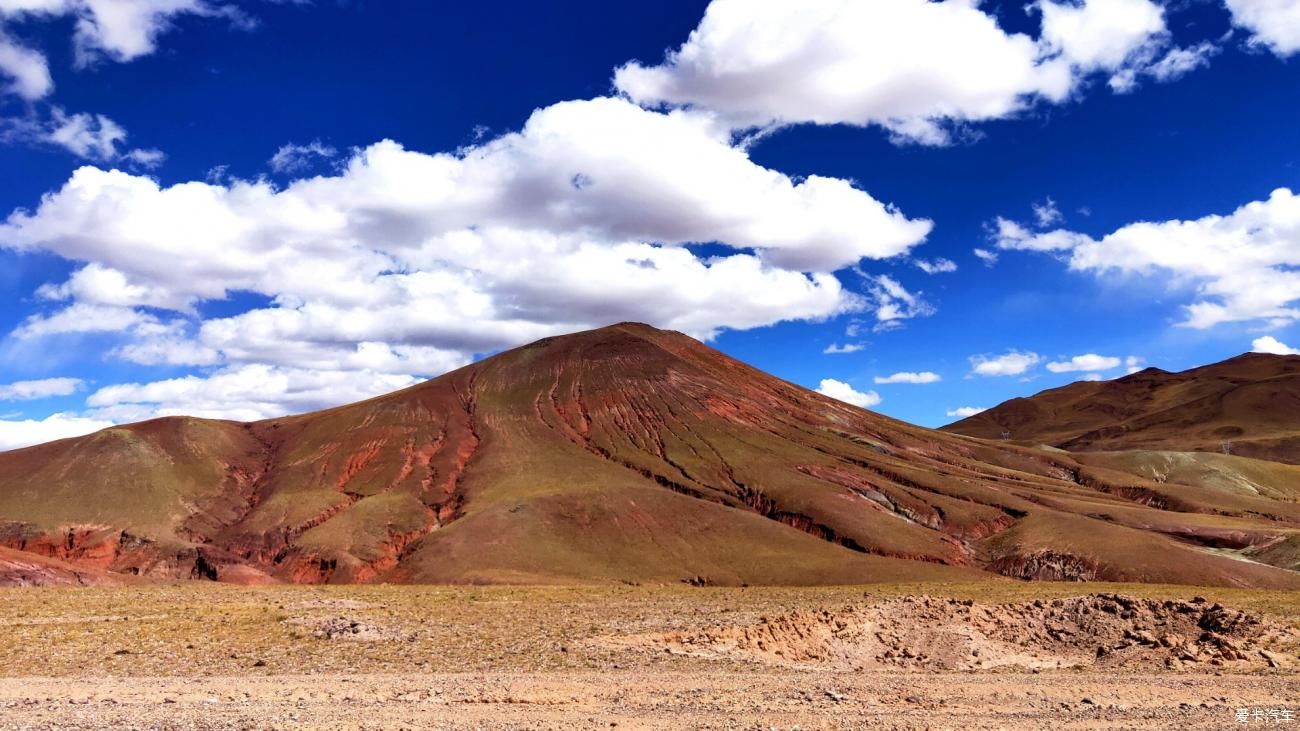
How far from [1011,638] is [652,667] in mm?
11943

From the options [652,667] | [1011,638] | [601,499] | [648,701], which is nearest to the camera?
[648,701]

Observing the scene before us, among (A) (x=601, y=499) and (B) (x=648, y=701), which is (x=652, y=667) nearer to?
(B) (x=648, y=701)

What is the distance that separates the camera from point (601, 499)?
271ft

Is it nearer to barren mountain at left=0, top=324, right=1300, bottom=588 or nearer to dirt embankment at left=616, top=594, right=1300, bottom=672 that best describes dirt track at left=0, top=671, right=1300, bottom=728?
dirt embankment at left=616, top=594, right=1300, bottom=672

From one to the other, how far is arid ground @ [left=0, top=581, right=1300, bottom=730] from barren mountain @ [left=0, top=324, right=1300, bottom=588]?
37346 millimetres

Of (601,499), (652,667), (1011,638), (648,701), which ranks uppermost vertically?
(601,499)

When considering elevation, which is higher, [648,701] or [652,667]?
[648,701]

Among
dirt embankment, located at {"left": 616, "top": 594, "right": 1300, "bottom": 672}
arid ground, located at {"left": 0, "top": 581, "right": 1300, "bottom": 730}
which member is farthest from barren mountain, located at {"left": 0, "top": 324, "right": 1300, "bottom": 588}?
dirt embankment, located at {"left": 616, "top": 594, "right": 1300, "bottom": 672}

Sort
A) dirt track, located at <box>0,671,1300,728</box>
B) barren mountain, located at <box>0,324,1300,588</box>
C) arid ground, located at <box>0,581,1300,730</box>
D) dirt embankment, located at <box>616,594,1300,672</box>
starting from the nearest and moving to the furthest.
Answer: dirt track, located at <box>0,671,1300,728</box>
arid ground, located at <box>0,581,1300,730</box>
dirt embankment, located at <box>616,594,1300,672</box>
barren mountain, located at <box>0,324,1300,588</box>

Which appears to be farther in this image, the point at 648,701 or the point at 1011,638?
the point at 1011,638

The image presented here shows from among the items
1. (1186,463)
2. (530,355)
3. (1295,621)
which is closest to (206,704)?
(1295,621)

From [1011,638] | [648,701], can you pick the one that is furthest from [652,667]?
[1011,638]

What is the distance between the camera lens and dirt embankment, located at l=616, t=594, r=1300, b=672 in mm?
23859

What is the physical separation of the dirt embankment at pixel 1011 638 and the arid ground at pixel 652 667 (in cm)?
8
